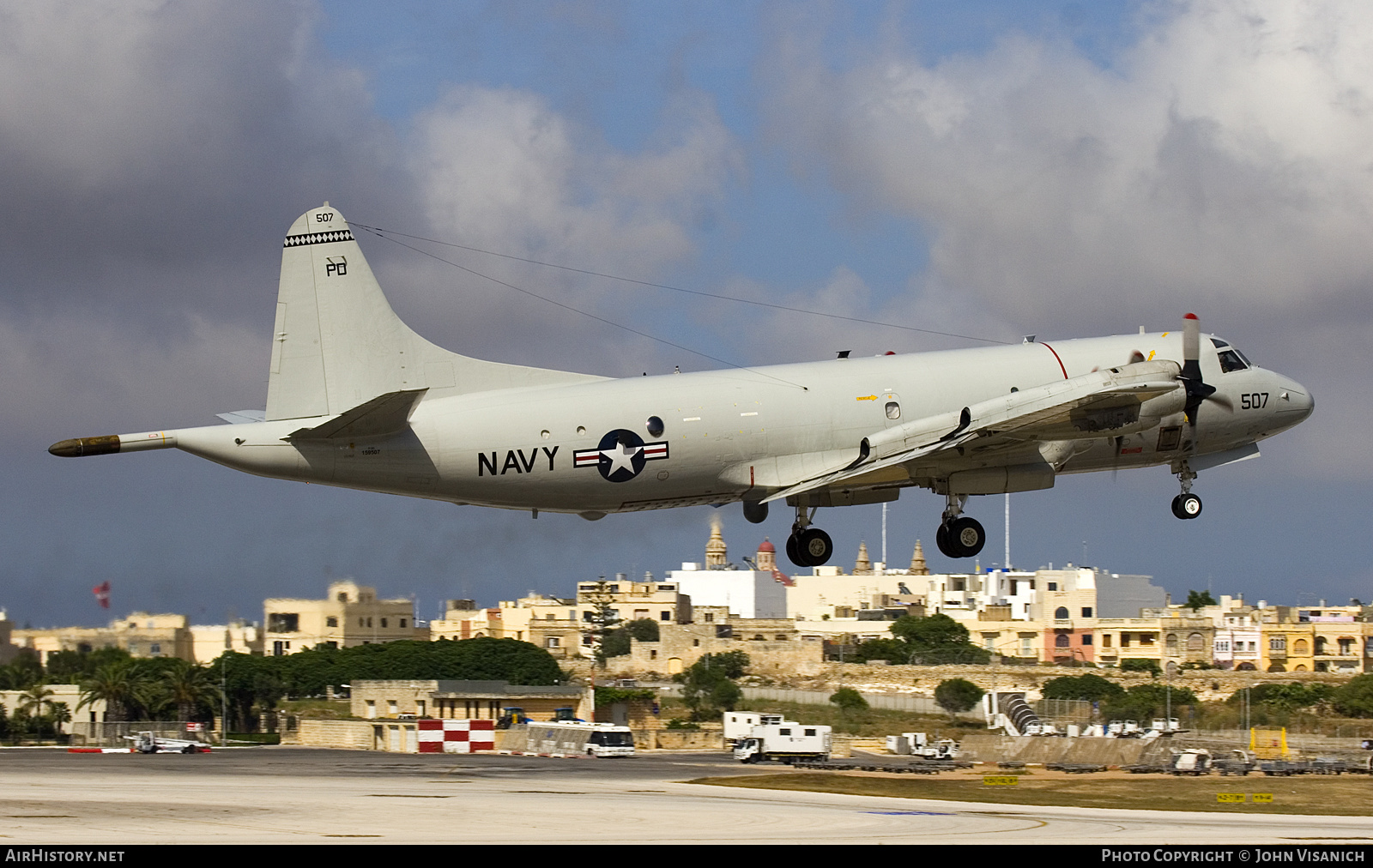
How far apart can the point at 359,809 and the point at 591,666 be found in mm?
121871

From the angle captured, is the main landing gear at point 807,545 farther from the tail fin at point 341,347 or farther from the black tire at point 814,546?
the tail fin at point 341,347

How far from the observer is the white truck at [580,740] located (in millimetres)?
85188

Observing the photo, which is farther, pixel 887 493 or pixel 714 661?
pixel 714 661

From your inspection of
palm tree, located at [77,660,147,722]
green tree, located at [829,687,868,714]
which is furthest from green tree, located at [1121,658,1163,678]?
palm tree, located at [77,660,147,722]

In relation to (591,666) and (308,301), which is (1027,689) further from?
(308,301)

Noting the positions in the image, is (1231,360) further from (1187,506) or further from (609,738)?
(609,738)

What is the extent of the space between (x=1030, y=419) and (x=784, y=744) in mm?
43588

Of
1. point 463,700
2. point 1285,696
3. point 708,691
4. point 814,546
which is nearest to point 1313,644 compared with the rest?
point 1285,696

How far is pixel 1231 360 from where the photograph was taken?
45125 mm

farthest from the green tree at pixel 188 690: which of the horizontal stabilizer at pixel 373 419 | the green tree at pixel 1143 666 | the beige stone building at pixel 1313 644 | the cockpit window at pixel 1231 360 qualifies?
the beige stone building at pixel 1313 644

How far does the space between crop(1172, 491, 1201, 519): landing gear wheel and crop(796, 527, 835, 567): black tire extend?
32.1 ft

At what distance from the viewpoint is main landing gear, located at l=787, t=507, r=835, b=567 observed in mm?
43031

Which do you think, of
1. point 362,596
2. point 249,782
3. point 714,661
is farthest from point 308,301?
point 714,661

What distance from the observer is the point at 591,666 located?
167 meters
